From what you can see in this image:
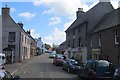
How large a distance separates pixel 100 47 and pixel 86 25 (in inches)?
356

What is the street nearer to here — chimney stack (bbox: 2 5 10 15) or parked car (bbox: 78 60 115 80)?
parked car (bbox: 78 60 115 80)

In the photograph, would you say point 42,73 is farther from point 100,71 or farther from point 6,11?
point 6,11

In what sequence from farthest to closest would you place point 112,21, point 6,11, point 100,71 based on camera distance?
point 6,11 → point 112,21 → point 100,71

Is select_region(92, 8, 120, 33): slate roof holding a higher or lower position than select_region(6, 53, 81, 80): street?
higher

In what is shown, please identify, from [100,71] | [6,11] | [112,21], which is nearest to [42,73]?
[100,71]

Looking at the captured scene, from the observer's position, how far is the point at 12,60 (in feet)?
159

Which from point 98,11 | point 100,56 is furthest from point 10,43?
point 100,56

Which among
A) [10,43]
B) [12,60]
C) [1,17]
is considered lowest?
[12,60]

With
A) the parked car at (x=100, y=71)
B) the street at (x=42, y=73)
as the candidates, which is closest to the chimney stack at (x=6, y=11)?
the street at (x=42, y=73)

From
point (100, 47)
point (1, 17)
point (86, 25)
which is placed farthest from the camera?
point (1, 17)

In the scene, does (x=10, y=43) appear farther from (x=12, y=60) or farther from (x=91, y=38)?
(x=91, y=38)

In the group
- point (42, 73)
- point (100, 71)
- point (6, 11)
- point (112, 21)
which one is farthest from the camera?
point (6, 11)

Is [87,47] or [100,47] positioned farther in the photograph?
[87,47]

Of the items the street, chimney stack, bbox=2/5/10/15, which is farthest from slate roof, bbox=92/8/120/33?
chimney stack, bbox=2/5/10/15
